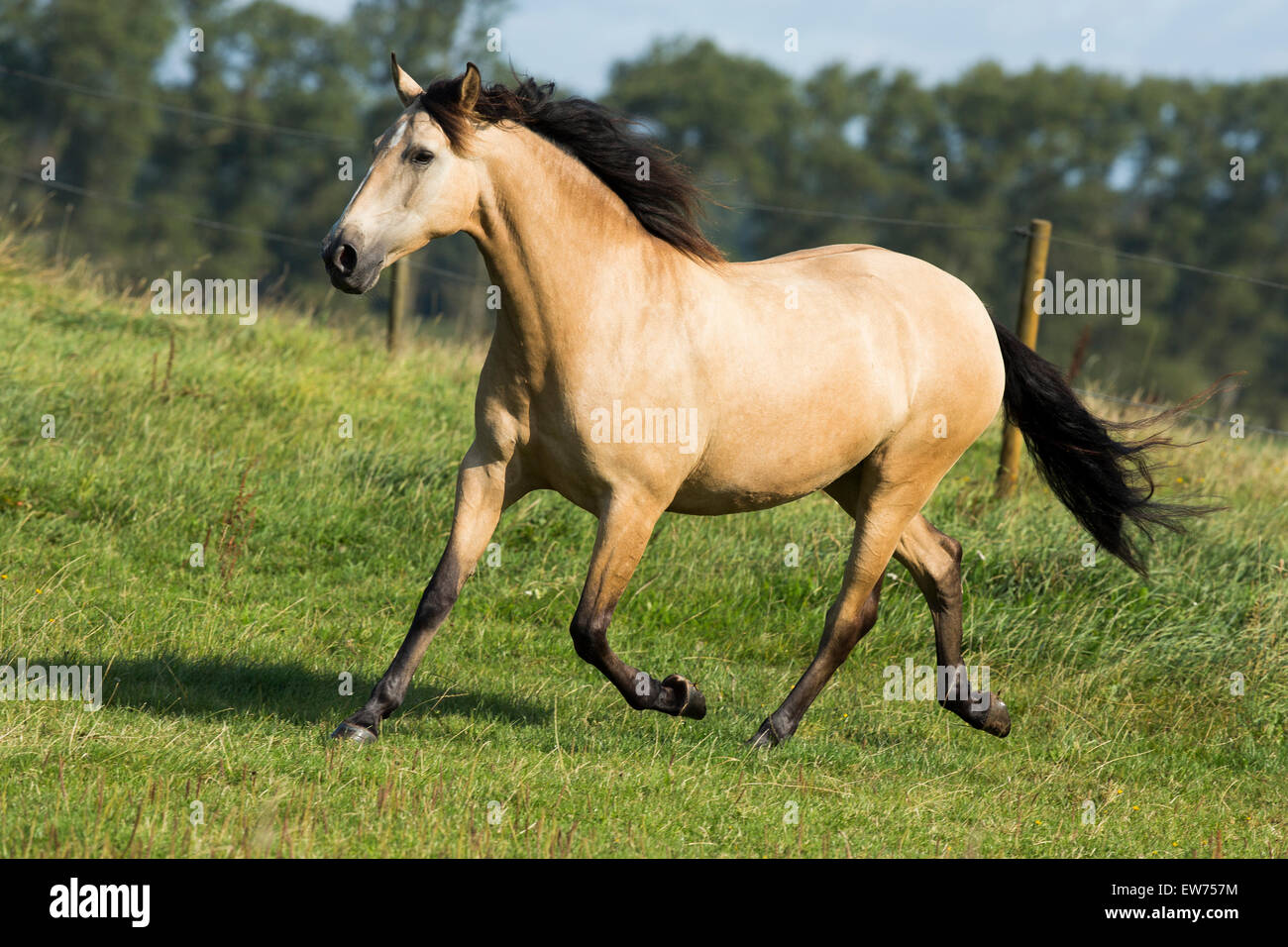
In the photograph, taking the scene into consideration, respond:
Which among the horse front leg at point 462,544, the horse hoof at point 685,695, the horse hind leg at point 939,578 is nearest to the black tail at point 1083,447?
the horse hind leg at point 939,578

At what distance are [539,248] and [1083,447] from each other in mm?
3127

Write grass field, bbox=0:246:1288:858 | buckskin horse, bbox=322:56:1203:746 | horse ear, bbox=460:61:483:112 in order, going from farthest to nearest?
buckskin horse, bbox=322:56:1203:746
horse ear, bbox=460:61:483:112
grass field, bbox=0:246:1288:858

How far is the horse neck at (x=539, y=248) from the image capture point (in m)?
4.64

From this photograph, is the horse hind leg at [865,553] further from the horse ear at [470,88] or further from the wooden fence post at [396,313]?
the wooden fence post at [396,313]

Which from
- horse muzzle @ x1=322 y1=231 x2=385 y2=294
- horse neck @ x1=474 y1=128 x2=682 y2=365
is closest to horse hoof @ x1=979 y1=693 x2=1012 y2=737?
horse neck @ x1=474 y1=128 x2=682 y2=365

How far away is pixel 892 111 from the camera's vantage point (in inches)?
1997

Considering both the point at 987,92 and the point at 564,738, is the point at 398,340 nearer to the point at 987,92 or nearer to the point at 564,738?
the point at 564,738

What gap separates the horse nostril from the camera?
13.8ft

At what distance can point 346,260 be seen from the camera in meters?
4.22

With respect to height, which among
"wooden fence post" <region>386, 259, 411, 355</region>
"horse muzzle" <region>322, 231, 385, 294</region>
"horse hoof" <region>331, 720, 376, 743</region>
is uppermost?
"horse muzzle" <region>322, 231, 385, 294</region>

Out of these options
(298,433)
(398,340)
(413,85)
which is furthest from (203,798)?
(398,340)

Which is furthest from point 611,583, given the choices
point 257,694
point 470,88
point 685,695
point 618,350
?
point 470,88

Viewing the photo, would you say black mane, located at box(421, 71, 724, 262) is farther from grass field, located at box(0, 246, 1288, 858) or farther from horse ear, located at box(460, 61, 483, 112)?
grass field, located at box(0, 246, 1288, 858)

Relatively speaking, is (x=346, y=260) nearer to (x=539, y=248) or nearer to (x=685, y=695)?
(x=539, y=248)
